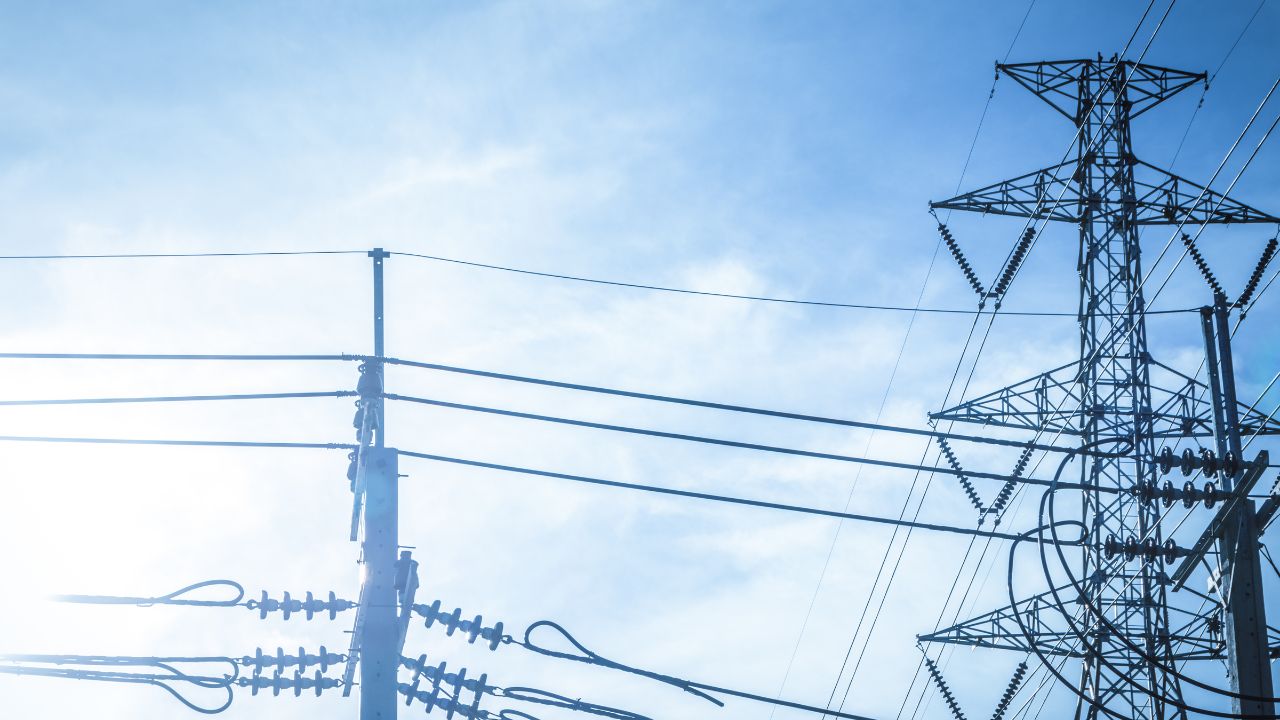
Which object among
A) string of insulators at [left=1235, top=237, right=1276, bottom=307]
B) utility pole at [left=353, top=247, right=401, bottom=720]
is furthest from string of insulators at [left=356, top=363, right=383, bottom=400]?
string of insulators at [left=1235, top=237, right=1276, bottom=307]

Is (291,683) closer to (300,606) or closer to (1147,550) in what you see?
(300,606)

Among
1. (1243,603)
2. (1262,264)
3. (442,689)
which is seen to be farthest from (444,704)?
(1262,264)

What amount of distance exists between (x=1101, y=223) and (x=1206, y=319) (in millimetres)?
5473

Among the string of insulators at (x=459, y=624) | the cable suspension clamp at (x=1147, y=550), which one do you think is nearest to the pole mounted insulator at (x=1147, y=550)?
the cable suspension clamp at (x=1147, y=550)

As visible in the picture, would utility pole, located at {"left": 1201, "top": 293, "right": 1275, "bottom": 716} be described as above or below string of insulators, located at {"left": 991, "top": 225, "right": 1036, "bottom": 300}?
below

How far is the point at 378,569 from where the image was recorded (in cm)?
1169

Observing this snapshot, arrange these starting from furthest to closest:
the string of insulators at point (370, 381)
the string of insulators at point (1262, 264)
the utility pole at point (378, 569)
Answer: the string of insulators at point (1262, 264) → the string of insulators at point (370, 381) → the utility pole at point (378, 569)

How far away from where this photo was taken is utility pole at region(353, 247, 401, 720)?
11.3 m

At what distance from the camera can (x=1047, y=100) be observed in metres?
21.9

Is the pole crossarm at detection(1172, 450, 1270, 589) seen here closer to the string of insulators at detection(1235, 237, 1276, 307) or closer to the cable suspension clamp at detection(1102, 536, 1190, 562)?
the cable suspension clamp at detection(1102, 536, 1190, 562)

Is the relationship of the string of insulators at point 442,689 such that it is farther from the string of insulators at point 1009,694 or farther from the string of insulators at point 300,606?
the string of insulators at point 1009,694

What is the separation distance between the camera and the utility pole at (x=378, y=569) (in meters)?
11.3

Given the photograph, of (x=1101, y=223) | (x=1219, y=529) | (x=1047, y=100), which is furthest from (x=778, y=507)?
(x=1047, y=100)

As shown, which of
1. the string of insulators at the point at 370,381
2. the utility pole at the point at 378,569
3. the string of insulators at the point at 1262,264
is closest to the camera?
the utility pole at the point at 378,569
